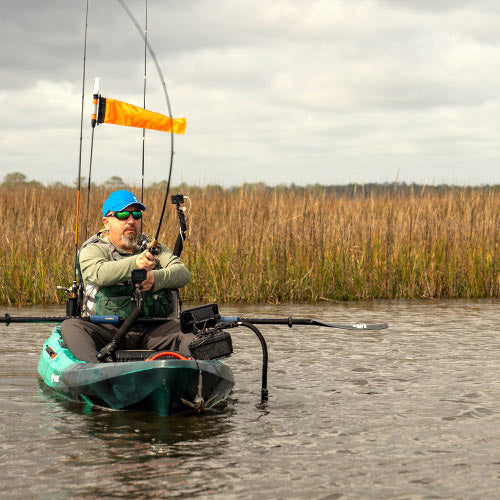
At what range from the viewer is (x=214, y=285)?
14172 mm

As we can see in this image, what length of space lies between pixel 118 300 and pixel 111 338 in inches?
13.2

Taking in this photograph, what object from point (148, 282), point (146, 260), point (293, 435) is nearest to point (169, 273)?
point (148, 282)

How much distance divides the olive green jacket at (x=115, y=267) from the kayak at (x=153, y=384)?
80cm

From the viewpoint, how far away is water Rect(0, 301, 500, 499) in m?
5.21

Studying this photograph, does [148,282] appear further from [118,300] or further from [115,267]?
[118,300]

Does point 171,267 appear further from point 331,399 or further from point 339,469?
point 339,469

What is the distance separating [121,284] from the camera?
8.04m

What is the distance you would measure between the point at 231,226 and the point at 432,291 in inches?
135

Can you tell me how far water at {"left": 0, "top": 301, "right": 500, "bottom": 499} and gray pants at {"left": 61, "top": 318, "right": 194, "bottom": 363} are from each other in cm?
47

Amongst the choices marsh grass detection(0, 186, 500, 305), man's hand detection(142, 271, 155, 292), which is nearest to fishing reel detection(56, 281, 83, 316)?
man's hand detection(142, 271, 155, 292)

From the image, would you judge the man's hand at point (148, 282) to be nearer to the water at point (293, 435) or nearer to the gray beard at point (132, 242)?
the gray beard at point (132, 242)

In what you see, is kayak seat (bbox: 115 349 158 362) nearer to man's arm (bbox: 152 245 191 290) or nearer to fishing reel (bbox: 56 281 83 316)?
man's arm (bbox: 152 245 191 290)

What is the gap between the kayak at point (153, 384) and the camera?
6578 mm

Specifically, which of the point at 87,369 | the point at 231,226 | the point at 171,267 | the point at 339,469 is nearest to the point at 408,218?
the point at 231,226
